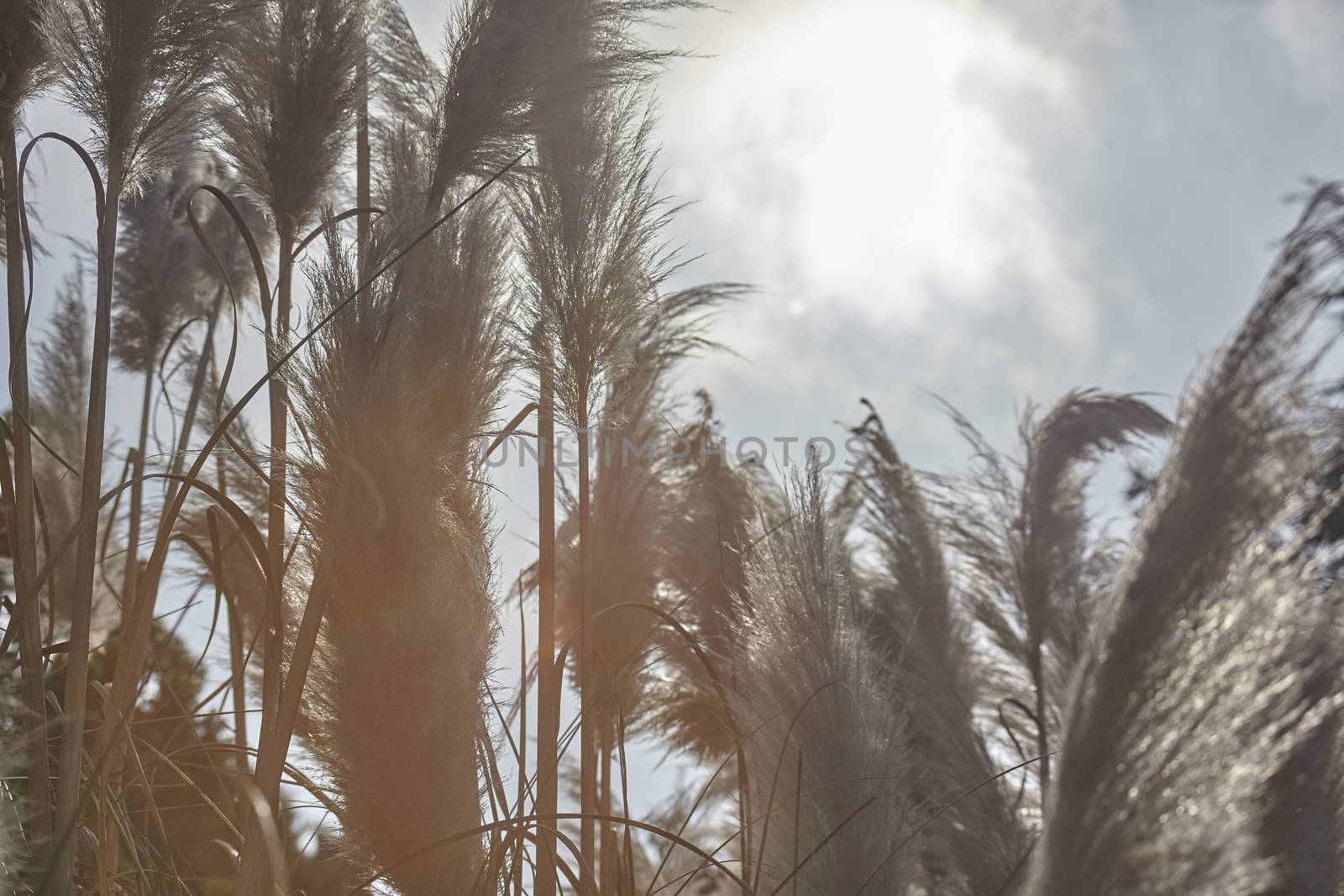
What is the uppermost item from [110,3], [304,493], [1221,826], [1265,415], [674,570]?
[110,3]

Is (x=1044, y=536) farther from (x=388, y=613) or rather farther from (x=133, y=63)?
(x=133, y=63)

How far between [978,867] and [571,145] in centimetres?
161

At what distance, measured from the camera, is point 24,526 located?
141cm

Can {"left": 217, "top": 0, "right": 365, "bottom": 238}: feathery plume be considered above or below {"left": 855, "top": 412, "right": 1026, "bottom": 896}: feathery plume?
above

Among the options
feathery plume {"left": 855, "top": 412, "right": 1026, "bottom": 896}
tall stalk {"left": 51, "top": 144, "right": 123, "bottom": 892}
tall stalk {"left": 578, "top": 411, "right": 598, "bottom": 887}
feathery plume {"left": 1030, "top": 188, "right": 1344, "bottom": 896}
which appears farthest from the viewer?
feathery plume {"left": 855, "top": 412, "right": 1026, "bottom": 896}

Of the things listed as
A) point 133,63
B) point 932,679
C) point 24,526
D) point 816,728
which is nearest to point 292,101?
point 133,63

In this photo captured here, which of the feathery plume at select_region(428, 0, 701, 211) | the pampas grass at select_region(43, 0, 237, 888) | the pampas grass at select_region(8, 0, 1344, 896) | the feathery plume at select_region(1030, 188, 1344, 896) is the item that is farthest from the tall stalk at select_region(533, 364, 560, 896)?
the feathery plume at select_region(1030, 188, 1344, 896)

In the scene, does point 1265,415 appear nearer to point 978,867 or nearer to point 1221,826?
A: point 1221,826

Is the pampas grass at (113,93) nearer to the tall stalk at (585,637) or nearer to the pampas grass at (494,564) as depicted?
the pampas grass at (494,564)

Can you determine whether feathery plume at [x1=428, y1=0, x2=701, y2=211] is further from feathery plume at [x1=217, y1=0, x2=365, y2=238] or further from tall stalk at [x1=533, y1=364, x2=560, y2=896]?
tall stalk at [x1=533, y1=364, x2=560, y2=896]

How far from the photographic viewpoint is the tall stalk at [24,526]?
4.26 feet

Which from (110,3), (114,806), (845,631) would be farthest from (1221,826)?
(110,3)

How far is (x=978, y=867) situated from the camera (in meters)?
1.86

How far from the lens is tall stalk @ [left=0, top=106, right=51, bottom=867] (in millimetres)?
1299
